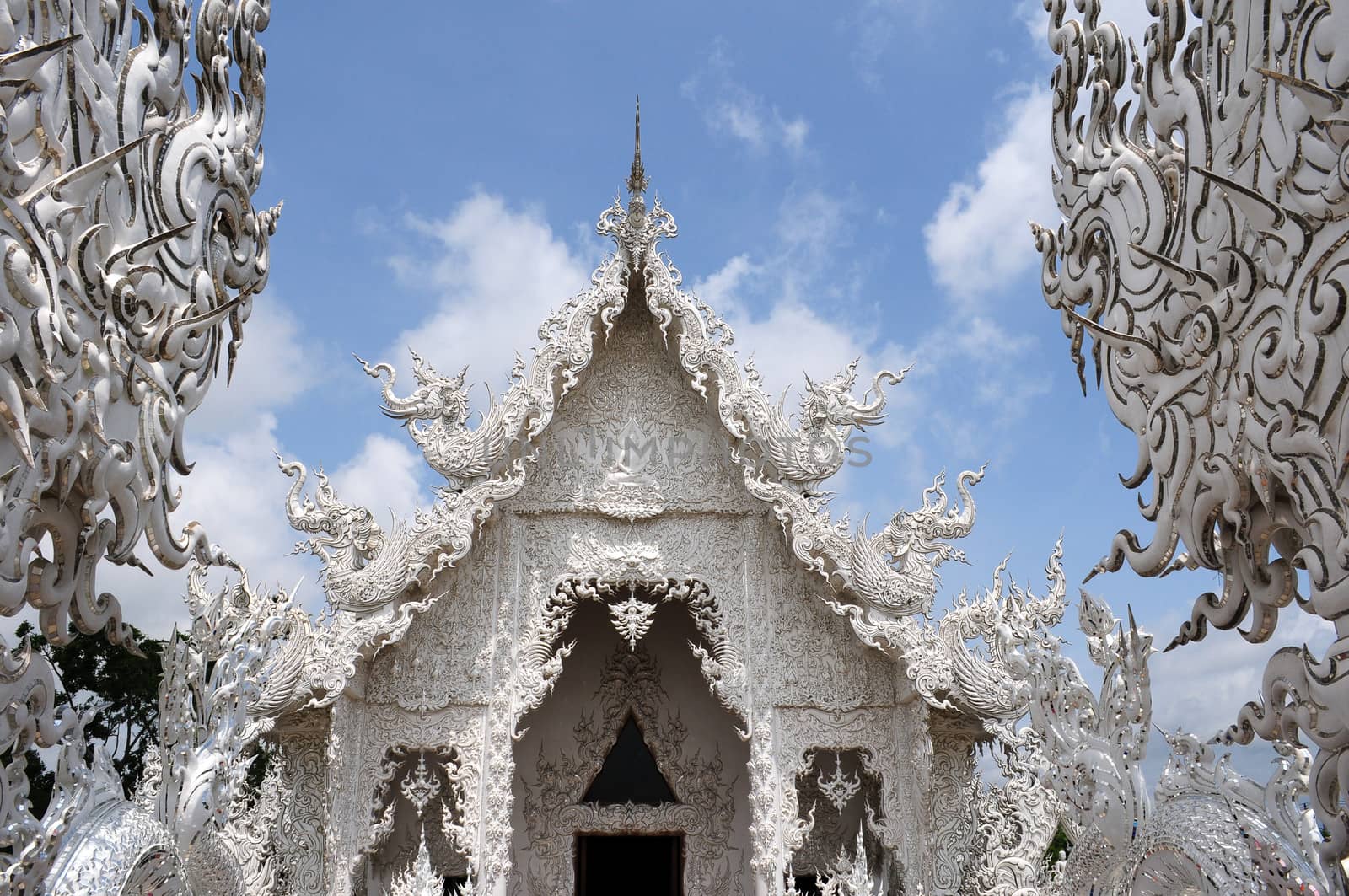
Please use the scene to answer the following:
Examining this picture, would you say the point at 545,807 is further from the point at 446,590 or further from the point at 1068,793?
the point at 1068,793

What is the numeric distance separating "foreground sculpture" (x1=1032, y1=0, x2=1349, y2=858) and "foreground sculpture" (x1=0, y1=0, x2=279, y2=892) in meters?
2.98

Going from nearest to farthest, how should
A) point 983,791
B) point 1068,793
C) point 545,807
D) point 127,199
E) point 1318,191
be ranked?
point 1318,191
point 127,199
point 1068,793
point 983,791
point 545,807

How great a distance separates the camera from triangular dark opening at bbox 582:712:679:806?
28.7 feet

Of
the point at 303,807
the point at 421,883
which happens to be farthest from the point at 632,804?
the point at 303,807

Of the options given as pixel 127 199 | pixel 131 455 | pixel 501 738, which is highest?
pixel 127 199

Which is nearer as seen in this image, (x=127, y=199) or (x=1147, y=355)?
(x=127, y=199)

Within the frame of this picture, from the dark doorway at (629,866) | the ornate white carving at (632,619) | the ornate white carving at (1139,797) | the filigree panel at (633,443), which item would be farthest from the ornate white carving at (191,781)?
the dark doorway at (629,866)

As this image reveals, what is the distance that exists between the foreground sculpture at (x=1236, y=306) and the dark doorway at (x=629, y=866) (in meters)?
6.29

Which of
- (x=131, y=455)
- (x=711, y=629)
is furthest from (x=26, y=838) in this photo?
(x=711, y=629)

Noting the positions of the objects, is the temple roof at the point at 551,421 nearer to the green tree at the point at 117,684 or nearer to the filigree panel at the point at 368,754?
the filigree panel at the point at 368,754

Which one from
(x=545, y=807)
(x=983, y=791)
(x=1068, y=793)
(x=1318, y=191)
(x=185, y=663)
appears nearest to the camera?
(x=1318, y=191)

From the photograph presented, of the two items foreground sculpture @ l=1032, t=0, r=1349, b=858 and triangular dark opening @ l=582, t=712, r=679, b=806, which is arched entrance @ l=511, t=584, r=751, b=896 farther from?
foreground sculpture @ l=1032, t=0, r=1349, b=858

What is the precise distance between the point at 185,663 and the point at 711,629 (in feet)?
12.8

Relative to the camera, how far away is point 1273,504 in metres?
3.03
